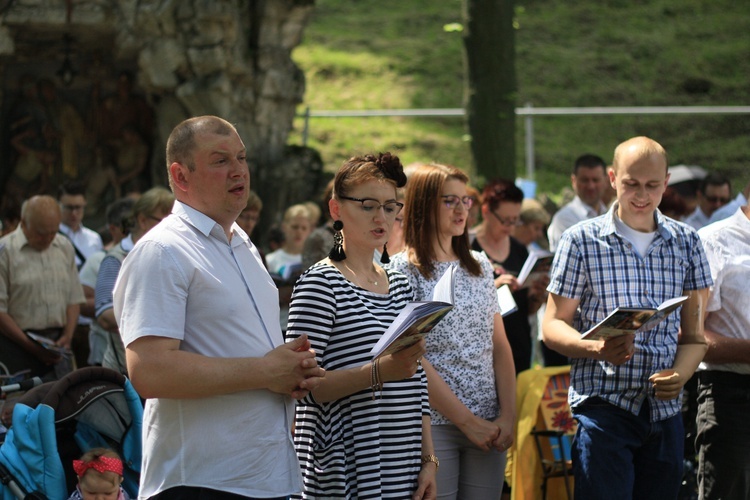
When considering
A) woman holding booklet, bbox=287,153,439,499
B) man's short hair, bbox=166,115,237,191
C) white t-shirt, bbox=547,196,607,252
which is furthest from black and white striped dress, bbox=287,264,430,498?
white t-shirt, bbox=547,196,607,252

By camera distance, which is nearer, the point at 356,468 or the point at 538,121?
the point at 356,468

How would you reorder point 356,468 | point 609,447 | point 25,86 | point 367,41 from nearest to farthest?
1. point 356,468
2. point 609,447
3. point 25,86
4. point 367,41

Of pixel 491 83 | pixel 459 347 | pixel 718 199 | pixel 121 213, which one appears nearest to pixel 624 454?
pixel 459 347

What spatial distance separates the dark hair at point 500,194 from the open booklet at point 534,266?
0.66 metres

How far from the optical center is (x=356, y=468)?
12.3 feet

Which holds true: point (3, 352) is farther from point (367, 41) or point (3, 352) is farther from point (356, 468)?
point (367, 41)

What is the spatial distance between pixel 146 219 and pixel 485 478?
2837 millimetres

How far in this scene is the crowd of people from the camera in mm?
3271

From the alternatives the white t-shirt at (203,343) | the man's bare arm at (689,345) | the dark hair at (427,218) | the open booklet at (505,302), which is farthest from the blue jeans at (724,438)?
the white t-shirt at (203,343)

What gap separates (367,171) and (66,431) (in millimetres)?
2233

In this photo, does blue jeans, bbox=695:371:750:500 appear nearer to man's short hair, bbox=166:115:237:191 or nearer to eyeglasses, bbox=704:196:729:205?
man's short hair, bbox=166:115:237:191

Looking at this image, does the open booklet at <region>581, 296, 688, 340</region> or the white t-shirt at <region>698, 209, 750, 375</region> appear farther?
the white t-shirt at <region>698, 209, 750, 375</region>

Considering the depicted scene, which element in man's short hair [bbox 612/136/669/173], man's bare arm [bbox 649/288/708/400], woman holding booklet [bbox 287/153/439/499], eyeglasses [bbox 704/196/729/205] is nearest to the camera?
woman holding booklet [bbox 287/153/439/499]

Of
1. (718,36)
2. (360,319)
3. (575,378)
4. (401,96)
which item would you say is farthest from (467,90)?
(718,36)
